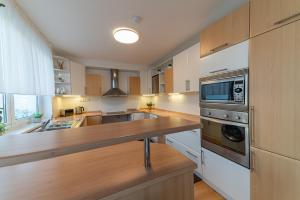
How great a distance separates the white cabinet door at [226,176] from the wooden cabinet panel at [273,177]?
0.09 m

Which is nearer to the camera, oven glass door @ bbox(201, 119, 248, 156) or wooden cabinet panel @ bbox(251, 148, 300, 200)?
wooden cabinet panel @ bbox(251, 148, 300, 200)

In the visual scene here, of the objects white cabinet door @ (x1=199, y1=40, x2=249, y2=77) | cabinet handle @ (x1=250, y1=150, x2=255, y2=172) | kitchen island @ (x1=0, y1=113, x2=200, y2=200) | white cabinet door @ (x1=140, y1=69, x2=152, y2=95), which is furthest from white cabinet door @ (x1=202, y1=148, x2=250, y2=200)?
white cabinet door @ (x1=140, y1=69, x2=152, y2=95)

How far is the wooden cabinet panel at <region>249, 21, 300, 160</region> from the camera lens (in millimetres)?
970

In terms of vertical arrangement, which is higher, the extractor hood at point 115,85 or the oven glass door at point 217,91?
the extractor hood at point 115,85

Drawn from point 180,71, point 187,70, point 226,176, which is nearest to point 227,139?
point 226,176

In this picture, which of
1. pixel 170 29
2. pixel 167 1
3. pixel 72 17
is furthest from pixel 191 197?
pixel 72 17

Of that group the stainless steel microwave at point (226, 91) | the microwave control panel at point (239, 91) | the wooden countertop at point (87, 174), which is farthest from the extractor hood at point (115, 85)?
the microwave control panel at point (239, 91)

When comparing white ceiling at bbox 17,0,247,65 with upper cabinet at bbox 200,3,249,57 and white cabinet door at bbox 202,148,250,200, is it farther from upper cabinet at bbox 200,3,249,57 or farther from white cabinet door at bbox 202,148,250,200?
white cabinet door at bbox 202,148,250,200

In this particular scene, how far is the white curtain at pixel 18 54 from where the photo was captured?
1.25 metres

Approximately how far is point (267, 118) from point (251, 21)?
899mm

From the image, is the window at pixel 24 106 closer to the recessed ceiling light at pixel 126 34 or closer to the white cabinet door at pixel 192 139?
the recessed ceiling light at pixel 126 34

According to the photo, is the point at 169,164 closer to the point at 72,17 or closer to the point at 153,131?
the point at 153,131

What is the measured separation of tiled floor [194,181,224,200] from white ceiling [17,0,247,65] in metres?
2.44

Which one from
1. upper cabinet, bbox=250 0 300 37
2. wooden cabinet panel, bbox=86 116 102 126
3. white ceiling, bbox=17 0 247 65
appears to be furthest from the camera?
wooden cabinet panel, bbox=86 116 102 126
